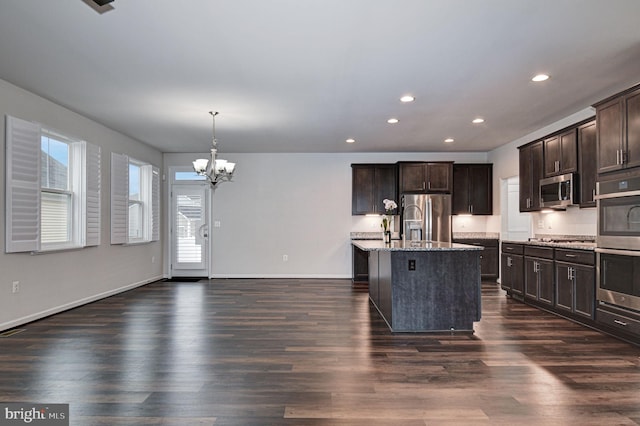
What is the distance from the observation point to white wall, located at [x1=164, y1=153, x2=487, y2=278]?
8070mm

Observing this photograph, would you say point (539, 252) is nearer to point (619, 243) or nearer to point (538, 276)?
point (538, 276)

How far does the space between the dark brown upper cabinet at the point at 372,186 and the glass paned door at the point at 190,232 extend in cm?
308

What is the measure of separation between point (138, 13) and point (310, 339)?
3.02 metres

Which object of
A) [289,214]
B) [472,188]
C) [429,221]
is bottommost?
[429,221]

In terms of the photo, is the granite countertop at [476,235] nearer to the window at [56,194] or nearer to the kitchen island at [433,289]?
the kitchen island at [433,289]

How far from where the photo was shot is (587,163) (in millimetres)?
4695

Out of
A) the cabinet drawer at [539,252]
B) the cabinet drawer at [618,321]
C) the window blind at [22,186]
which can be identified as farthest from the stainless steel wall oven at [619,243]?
the window blind at [22,186]

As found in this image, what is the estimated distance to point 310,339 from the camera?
3.80 m

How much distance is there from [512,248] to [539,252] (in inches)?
26.2

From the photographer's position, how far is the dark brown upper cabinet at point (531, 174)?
18.6ft

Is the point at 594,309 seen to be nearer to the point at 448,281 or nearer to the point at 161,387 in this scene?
the point at 448,281

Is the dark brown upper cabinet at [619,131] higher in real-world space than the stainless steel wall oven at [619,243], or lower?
higher

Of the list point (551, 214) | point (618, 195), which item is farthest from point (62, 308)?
point (551, 214)

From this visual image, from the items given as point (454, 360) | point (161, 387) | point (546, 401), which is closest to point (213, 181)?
point (161, 387)
